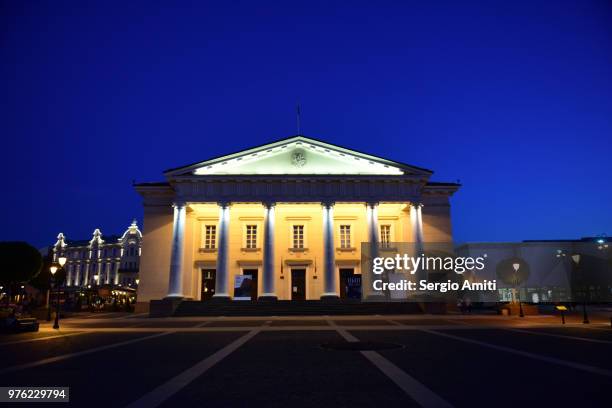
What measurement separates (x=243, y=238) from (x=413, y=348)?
30.2 metres

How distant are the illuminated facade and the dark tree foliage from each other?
63.4m

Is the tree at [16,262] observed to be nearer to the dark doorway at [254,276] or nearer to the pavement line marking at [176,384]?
the dark doorway at [254,276]

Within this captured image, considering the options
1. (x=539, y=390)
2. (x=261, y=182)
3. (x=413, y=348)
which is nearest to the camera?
(x=539, y=390)

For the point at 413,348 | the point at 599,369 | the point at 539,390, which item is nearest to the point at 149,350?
the point at 413,348

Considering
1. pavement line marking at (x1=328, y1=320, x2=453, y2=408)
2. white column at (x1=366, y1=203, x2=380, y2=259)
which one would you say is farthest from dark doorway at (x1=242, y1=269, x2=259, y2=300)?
pavement line marking at (x1=328, y1=320, x2=453, y2=408)

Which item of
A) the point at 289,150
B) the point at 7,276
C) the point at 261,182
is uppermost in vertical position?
the point at 289,150

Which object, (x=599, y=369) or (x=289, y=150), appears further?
(x=289, y=150)

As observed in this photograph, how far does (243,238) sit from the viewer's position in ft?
134

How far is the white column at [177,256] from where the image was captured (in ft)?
116

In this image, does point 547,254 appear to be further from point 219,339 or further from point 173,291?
point 219,339

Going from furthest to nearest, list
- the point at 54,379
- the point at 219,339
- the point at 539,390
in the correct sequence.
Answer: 1. the point at 219,339
2. the point at 54,379
3. the point at 539,390

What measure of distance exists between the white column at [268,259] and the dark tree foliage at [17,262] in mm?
22854

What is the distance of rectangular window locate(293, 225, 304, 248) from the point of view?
40938mm

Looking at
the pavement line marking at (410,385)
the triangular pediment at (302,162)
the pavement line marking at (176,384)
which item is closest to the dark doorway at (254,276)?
the triangular pediment at (302,162)
